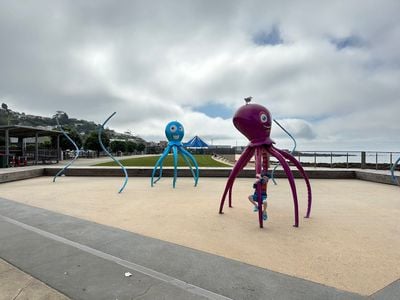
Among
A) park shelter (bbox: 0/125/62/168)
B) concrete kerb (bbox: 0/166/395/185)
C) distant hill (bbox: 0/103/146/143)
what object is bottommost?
concrete kerb (bbox: 0/166/395/185)

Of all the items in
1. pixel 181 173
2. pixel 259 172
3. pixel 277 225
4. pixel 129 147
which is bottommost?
pixel 277 225

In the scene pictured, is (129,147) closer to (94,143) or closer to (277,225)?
(94,143)

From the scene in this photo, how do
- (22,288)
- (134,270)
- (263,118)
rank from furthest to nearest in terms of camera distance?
(263,118), (134,270), (22,288)

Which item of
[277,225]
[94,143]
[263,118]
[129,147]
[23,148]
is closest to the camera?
[277,225]

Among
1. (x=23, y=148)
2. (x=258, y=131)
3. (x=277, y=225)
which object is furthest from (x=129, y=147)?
(x=277, y=225)

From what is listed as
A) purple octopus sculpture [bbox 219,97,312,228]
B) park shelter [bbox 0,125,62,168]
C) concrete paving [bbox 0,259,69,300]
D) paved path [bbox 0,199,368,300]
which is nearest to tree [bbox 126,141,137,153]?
park shelter [bbox 0,125,62,168]

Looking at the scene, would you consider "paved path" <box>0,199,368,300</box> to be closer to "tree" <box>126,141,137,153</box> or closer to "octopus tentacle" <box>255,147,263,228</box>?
"octopus tentacle" <box>255,147,263,228</box>

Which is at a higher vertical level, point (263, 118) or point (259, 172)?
point (263, 118)

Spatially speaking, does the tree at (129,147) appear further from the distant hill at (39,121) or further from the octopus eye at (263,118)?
the octopus eye at (263,118)

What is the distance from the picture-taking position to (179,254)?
4.03m

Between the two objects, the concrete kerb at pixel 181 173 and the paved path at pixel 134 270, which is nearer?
the paved path at pixel 134 270

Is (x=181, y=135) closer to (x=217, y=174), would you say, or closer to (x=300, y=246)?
(x=217, y=174)

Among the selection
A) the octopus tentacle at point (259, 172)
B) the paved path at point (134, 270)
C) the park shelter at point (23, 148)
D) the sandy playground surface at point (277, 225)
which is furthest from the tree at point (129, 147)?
the paved path at point (134, 270)

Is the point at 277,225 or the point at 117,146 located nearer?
the point at 277,225
